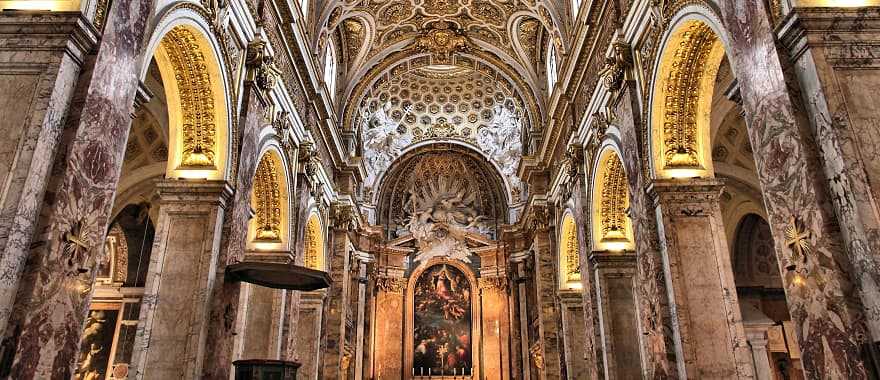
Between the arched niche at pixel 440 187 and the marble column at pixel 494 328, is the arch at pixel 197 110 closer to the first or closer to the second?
the arched niche at pixel 440 187

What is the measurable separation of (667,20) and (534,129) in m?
11.5

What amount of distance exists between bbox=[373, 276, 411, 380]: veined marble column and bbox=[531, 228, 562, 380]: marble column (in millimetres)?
6679

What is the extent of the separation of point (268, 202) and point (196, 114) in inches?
141

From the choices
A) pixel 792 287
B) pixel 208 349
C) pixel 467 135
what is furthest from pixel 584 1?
pixel 467 135

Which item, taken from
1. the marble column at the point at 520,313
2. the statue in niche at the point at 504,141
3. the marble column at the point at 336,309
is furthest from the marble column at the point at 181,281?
the statue in niche at the point at 504,141

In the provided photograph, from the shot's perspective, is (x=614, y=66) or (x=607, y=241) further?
(x=607, y=241)

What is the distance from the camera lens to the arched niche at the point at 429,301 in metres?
22.5

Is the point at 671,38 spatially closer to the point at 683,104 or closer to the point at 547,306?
the point at 683,104

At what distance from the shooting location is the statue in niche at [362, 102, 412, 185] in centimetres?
2348

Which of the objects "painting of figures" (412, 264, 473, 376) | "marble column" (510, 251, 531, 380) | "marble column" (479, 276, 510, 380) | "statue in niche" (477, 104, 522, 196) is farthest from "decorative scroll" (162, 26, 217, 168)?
"statue in niche" (477, 104, 522, 196)

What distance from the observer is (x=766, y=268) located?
17.2 metres

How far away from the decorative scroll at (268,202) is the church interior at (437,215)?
0.14ft

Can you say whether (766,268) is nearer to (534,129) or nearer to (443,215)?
(534,129)

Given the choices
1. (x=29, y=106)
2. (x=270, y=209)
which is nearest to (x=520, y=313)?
(x=270, y=209)
